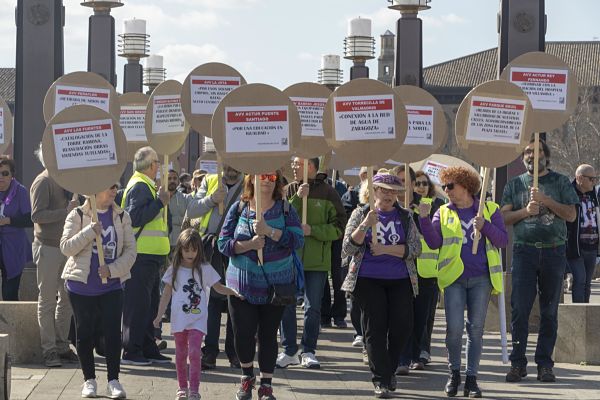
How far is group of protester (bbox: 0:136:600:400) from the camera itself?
10500mm

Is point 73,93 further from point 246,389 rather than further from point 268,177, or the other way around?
point 246,389

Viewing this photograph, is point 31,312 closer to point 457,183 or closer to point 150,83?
point 457,183

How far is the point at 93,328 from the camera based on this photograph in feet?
35.3

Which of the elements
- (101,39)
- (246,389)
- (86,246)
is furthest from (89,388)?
(101,39)

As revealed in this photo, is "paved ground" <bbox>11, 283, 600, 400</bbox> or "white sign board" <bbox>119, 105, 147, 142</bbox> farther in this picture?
"white sign board" <bbox>119, 105, 147, 142</bbox>

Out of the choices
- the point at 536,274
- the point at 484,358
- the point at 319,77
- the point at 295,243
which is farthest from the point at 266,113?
the point at 319,77

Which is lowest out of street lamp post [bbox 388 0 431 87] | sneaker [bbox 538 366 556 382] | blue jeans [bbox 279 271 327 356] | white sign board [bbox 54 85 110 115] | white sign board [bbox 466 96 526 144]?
sneaker [bbox 538 366 556 382]

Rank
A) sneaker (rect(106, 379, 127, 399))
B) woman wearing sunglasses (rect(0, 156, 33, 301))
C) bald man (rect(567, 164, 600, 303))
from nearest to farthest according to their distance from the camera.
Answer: sneaker (rect(106, 379, 127, 399)), woman wearing sunglasses (rect(0, 156, 33, 301)), bald man (rect(567, 164, 600, 303))

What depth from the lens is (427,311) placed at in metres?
12.8

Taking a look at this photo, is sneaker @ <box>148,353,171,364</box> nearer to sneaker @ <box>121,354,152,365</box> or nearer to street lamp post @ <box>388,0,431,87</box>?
sneaker @ <box>121,354,152,365</box>

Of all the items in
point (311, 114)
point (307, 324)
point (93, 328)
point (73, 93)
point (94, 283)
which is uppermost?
point (73, 93)

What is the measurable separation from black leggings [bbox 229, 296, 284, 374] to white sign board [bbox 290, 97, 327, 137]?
128 inches

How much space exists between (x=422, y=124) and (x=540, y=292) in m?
2.45

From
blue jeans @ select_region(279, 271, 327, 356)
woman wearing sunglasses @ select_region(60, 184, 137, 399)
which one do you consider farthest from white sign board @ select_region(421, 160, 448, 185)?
woman wearing sunglasses @ select_region(60, 184, 137, 399)
